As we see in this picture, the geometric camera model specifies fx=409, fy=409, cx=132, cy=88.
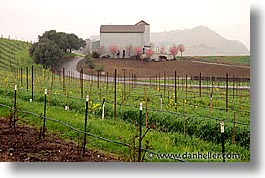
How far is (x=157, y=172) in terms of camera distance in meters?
3.24

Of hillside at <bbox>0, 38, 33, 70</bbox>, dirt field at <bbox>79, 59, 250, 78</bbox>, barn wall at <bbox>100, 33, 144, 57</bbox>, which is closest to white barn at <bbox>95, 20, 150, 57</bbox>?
barn wall at <bbox>100, 33, 144, 57</bbox>

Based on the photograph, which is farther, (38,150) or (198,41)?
(198,41)

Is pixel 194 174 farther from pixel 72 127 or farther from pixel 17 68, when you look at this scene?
pixel 17 68

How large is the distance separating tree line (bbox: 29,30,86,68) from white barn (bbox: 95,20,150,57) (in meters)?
0.22

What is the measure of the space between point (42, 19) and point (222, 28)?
170cm

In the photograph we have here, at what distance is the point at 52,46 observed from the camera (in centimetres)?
412

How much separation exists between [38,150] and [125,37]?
1326 mm

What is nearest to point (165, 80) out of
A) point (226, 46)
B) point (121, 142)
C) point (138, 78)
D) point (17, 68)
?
point (138, 78)

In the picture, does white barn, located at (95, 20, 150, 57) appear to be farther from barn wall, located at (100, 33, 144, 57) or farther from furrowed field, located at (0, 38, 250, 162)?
furrowed field, located at (0, 38, 250, 162)

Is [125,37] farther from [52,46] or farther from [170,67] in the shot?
[52,46]

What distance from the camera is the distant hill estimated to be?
3.83m

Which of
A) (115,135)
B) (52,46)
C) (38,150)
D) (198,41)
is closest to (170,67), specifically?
(198,41)

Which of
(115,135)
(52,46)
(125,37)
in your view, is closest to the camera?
(115,135)

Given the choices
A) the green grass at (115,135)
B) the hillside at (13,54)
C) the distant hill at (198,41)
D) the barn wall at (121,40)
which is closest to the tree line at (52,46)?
the hillside at (13,54)
